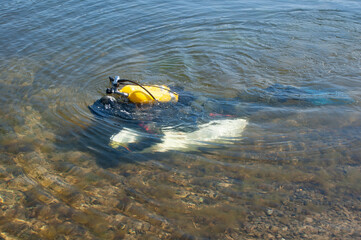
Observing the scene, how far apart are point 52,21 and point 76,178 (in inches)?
328

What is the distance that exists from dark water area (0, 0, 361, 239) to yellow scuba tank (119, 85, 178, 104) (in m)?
0.20

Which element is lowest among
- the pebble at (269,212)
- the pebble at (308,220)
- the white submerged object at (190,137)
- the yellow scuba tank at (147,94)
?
the pebble at (308,220)

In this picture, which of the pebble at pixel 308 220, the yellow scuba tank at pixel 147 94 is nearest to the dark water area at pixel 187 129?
the pebble at pixel 308 220

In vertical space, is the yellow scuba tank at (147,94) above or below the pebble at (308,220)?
above

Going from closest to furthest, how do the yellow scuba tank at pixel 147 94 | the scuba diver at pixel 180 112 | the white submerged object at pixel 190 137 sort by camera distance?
the white submerged object at pixel 190 137, the scuba diver at pixel 180 112, the yellow scuba tank at pixel 147 94

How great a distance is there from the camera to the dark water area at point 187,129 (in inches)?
145

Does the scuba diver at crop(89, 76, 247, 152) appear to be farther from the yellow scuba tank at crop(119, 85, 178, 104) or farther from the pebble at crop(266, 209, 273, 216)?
the pebble at crop(266, 209, 273, 216)

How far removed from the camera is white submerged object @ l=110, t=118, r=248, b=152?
16.8 feet

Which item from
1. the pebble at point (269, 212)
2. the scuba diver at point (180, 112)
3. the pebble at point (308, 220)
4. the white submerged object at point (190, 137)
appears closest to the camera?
the pebble at point (308, 220)

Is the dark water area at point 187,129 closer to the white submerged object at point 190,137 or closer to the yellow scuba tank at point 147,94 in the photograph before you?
the white submerged object at point 190,137

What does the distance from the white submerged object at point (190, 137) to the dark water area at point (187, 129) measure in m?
0.07

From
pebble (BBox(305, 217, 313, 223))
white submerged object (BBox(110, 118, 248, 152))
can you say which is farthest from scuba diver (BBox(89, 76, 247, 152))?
pebble (BBox(305, 217, 313, 223))

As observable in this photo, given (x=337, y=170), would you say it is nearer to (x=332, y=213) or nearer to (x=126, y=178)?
(x=332, y=213)

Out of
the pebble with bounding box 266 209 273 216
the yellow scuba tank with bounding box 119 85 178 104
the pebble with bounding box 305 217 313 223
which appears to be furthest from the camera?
the yellow scuba tank with bounding box 119 85 178 104
